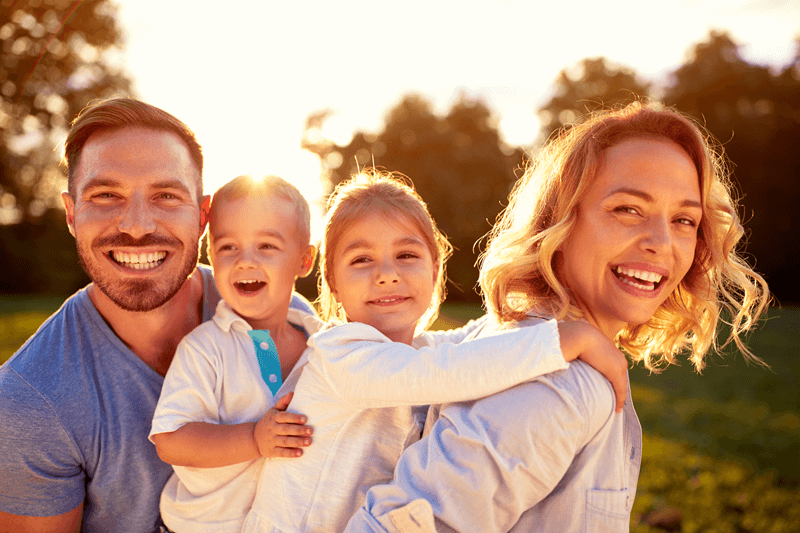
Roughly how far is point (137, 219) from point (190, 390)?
97 cm

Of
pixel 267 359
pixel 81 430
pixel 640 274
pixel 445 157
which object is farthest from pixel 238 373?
pixel 445 157

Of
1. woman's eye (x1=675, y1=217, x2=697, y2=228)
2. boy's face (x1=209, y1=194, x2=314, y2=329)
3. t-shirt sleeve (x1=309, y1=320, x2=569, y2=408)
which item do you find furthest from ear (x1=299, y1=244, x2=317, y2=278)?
woman's eye (x1=675, y1=217, x2=697, y2=228)

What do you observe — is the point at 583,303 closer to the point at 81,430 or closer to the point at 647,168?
the point at 647,168

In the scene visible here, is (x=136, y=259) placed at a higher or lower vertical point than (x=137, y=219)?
lower

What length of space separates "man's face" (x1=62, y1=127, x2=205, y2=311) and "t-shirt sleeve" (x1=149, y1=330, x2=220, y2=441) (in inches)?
20.9

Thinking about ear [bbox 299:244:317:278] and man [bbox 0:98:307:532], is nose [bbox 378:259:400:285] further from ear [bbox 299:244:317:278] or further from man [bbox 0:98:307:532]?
man [bbox 0:98:307:532]

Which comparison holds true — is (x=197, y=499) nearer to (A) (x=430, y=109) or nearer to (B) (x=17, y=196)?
(B) (x=17, y=196)

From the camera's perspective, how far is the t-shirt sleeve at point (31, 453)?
261 cm

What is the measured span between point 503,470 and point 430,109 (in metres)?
30.4

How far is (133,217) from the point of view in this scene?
2883mm

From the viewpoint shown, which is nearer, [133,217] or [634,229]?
[634,229]

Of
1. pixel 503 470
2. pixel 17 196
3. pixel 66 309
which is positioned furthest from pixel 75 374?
pixel 17 196

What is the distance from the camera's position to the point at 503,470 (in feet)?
5.71

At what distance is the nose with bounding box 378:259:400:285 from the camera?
2.46 m
